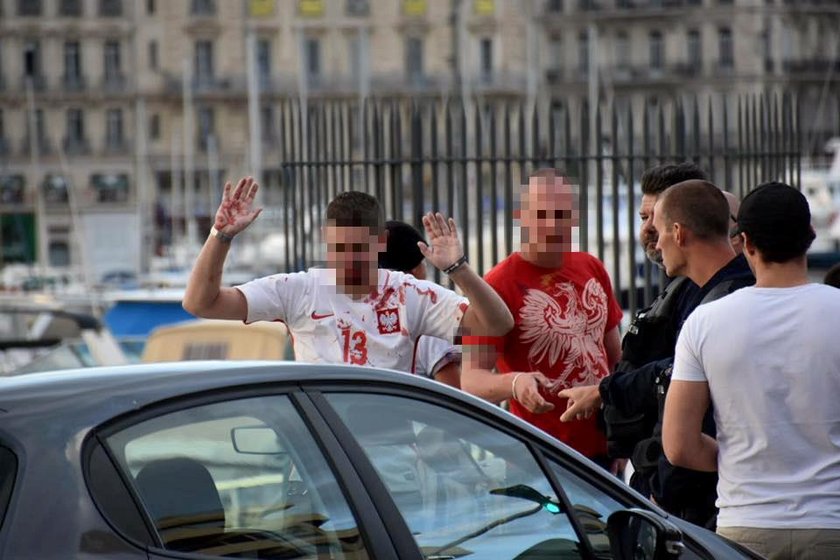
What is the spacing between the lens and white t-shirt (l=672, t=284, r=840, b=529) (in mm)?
4754

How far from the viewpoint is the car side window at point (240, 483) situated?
362cm

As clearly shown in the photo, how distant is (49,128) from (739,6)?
30501 mm

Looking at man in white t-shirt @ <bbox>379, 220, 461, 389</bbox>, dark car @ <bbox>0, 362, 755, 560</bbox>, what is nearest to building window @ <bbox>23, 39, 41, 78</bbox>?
man in white t-shirt @ <bbox>379, 220, 461, 389</bbox>

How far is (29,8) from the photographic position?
7838 cm

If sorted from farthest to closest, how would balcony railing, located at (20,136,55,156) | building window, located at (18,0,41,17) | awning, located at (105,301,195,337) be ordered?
building window, located at (18,0,41,17) < balcony railing, located at (20,136,55,156) < awning, located at (105,301,195,337)

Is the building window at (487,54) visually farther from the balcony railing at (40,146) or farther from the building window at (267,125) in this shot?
the balcony railing at (40,146)

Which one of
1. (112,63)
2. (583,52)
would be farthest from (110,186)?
(583,52)

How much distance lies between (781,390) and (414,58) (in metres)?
73.9

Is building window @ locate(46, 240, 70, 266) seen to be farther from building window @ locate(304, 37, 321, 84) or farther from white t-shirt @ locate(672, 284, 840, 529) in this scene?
white t-shirt @ locate(672, 284, 840, 529)

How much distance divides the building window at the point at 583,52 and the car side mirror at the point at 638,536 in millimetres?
74528

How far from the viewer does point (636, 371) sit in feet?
18.1

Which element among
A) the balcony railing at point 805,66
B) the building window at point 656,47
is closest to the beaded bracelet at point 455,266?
the balcony railing at point 805,66

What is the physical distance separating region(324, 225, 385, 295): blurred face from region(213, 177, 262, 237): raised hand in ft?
0.93

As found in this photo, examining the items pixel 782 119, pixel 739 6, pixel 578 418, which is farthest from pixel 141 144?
pixel 578 418
